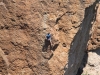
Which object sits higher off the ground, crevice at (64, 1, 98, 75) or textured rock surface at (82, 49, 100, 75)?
crevice at (64, 1, 98, 75)

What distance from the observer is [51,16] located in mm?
3381

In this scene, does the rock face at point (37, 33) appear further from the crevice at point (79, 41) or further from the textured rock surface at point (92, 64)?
the textured rock surface at point (92, 64)

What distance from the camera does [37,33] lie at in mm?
3361

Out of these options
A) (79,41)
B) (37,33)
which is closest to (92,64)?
(79,41)

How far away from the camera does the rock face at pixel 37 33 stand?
11.0 feet

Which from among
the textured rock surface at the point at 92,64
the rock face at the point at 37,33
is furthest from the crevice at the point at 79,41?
the textured rock surface at the point at 92,64

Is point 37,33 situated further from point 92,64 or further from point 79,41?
point 92,64

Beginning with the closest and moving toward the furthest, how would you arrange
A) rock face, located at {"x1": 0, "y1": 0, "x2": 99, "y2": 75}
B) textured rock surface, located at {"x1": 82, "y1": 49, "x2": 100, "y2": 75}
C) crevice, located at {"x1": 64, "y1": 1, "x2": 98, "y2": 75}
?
rock face, located at {"x1": 0, "y1": 0, "x2": 99, "y2": 75} < crevice, located at {"x1": 64, "y1": 1, "x2": 98, "y2": 75} < textured rock surface, located at {"x1": 82, "y1": 49, "x2": 100, "y2": 75}

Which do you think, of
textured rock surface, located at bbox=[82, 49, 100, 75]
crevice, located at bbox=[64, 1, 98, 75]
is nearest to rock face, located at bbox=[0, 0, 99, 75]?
crevice, located at bbox=[64, 1, 98, 75]

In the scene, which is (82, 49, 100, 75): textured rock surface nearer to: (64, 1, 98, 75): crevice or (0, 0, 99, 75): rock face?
(64, 1, 98, 75): crevice

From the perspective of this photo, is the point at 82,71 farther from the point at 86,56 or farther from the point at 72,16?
the point at 72,16

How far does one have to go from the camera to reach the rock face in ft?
11.0

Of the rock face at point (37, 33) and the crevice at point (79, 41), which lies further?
the crevice at point (79, 41)

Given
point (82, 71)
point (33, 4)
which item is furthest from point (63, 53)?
point (82, 71)
